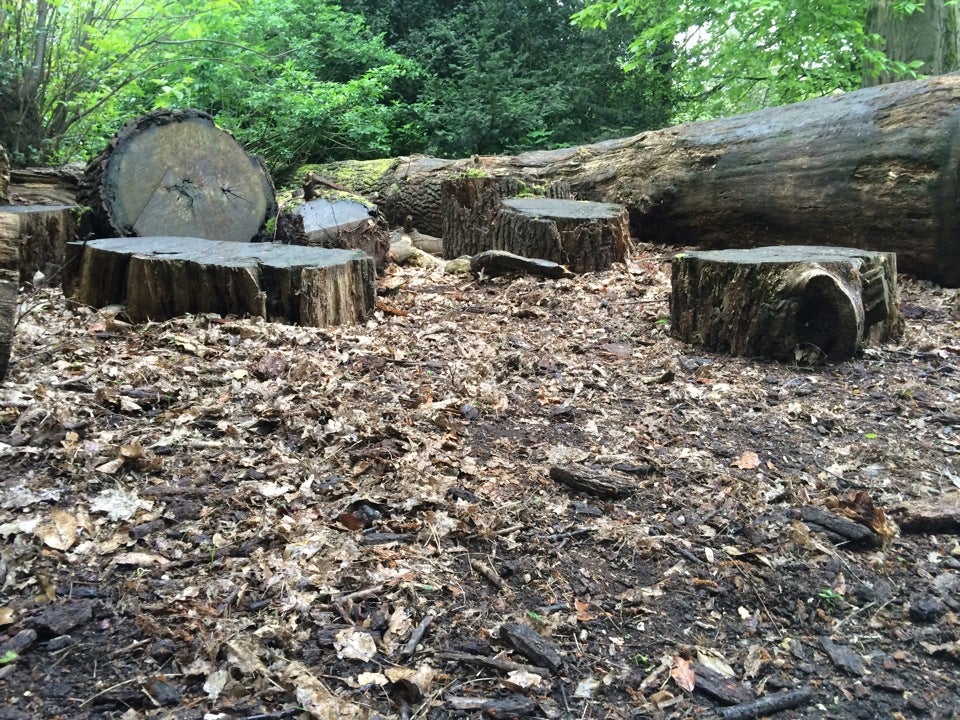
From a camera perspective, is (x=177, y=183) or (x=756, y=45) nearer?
(x=177, y=183)

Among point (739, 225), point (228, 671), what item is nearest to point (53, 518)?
point (228, 671)

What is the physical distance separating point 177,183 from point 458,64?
21.6ft

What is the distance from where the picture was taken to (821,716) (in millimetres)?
1754

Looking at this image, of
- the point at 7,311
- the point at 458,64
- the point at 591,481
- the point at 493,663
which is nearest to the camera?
the point at 493,663

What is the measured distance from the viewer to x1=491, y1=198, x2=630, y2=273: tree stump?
611cm

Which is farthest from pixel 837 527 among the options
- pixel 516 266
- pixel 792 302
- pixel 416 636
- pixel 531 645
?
pixel 516 266

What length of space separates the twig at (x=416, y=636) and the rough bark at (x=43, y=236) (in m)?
4.64

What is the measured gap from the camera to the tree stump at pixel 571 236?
6.11 meters

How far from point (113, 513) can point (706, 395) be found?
267 centimetres

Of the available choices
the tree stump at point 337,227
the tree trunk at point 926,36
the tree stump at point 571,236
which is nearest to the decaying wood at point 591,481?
the tree stump at point 337,227

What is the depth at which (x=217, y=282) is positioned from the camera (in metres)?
4.27

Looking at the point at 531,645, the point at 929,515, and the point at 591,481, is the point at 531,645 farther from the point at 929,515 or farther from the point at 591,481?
the point at 929,515

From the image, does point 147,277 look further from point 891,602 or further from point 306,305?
point 891,602

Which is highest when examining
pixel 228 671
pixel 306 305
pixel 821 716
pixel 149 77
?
pixel 149 77
